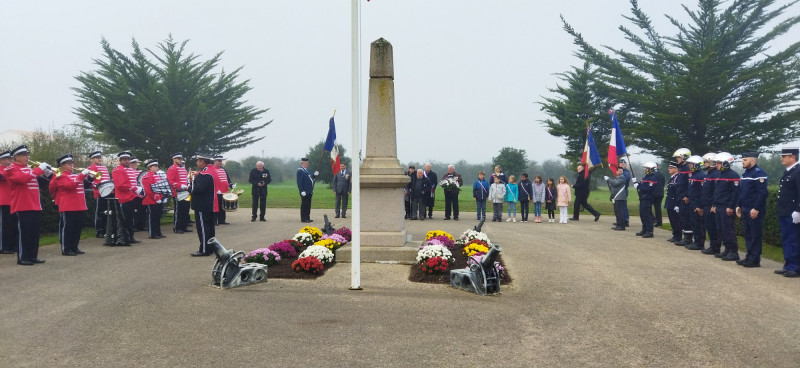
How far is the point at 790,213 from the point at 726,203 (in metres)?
1.40

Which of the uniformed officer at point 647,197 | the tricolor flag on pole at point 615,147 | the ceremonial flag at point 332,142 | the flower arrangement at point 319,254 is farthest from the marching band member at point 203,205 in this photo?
the tricolor flag on pole at point 615,147

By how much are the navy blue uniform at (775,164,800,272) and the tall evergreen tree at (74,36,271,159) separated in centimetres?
2915

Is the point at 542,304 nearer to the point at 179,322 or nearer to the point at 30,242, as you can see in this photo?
the point at 179,322

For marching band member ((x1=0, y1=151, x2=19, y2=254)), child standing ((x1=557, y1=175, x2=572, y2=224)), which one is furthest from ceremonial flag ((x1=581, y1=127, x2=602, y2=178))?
marching band member ((x1=0, y1=151, x2=19, y2=254))

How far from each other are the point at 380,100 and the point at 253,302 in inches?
181

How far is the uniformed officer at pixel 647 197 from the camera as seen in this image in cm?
1419

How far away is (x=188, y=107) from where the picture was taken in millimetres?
32281

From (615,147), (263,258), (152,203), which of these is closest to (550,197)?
(615,147)

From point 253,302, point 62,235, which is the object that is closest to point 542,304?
point 253,302

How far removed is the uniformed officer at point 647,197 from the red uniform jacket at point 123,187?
1223 cm

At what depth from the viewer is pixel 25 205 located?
9492 millimetres

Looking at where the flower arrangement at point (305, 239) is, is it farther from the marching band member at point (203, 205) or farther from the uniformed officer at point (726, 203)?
the uniformed officer at point (726, 203)

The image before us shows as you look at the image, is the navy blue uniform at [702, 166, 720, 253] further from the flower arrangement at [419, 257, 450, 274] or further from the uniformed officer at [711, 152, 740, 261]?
the flower arrangement at [419, 257, 450, 274]

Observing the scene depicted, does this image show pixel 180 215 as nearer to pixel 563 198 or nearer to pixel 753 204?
pixel 563 198
